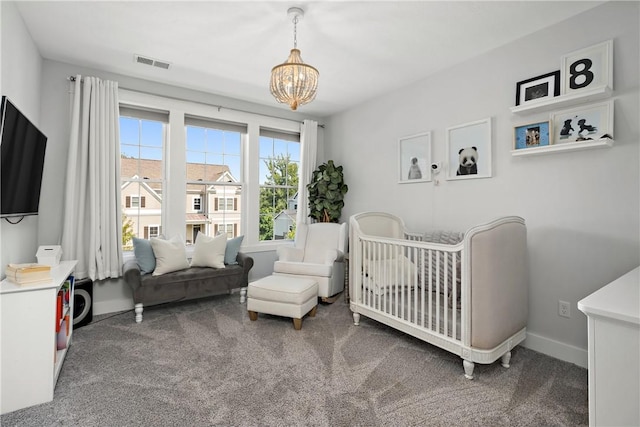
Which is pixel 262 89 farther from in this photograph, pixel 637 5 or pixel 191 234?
pixel 637 5

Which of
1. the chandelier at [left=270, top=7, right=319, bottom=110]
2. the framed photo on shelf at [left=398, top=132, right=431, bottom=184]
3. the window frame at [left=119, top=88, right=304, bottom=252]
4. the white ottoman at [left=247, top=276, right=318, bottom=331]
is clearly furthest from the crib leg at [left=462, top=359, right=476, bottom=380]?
the window frame at [left=119, top=88, right=304, bottom=252]

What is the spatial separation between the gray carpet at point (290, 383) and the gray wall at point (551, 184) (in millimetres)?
577

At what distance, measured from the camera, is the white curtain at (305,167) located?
4434 millimetres

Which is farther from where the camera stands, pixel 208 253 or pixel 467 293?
pixel 208 253

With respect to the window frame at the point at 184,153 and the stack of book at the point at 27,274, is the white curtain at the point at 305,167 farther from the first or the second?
the stack of book at the point at 27,274

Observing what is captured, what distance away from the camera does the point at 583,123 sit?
7.07ft

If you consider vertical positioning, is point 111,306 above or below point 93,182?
below

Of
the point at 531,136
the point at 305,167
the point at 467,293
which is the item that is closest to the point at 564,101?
the point at 531,136

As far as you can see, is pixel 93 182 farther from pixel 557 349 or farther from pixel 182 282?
pixel 557 349

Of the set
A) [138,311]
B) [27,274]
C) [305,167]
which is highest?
[305,167]

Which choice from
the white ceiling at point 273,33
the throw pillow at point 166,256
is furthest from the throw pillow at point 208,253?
the white ceiling at point 273,33

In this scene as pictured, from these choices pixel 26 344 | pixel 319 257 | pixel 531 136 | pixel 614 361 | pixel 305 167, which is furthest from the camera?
pixel 305 167

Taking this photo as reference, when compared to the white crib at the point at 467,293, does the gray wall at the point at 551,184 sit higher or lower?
higher

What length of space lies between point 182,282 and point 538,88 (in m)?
3.63
